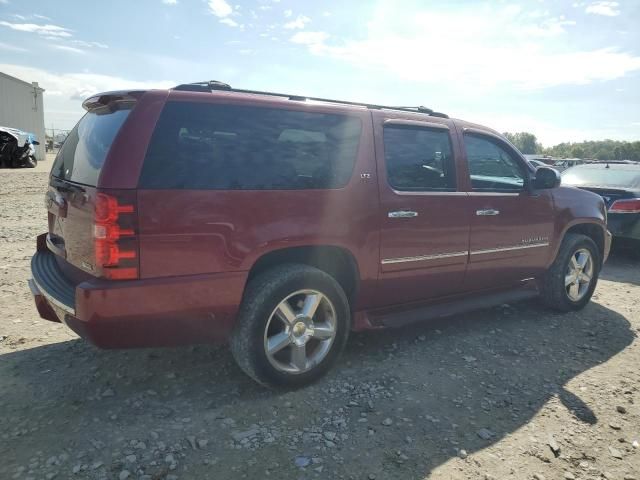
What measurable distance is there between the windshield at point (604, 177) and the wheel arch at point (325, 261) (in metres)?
6.26

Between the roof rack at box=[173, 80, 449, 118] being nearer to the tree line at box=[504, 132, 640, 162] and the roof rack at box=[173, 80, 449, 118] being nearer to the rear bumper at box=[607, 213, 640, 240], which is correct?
the rear bumper at box=[607, 213, 640, 240]

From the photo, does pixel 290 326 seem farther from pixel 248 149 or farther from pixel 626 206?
pixel 626 206

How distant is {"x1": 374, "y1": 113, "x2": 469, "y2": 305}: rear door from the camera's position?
354cm

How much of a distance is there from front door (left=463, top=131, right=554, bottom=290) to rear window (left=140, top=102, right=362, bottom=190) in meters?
1.33

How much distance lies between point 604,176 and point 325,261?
700cm

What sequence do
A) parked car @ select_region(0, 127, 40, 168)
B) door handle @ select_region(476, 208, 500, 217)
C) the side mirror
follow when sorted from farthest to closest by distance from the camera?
parked car @ select_region(0, 127, 40, 168), the side mirror, door handle @ select_region(476, 208, 500, 217)

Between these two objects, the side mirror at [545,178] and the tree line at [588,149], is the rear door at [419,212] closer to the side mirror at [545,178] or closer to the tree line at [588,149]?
the side mirror at [545,178]

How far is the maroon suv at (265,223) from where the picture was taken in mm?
2641

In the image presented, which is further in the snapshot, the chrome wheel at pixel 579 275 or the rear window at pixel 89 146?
the chrome wheel at pixel 579 275

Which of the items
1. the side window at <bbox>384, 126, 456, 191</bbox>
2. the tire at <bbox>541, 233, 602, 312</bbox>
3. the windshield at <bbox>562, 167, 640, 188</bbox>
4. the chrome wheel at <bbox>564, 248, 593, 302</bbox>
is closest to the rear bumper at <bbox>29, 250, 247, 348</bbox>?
the side window at <bbox>384, 126, 456, 191</bbox>

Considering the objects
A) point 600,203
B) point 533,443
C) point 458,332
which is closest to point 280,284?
point 533,443

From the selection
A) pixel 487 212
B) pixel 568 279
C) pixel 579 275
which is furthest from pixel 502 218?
pixel 579 275

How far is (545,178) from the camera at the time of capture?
4.50 m

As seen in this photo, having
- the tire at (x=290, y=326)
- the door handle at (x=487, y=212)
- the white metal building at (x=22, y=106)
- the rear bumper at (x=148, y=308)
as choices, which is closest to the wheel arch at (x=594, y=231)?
the door handle at (x=487, y=212)
